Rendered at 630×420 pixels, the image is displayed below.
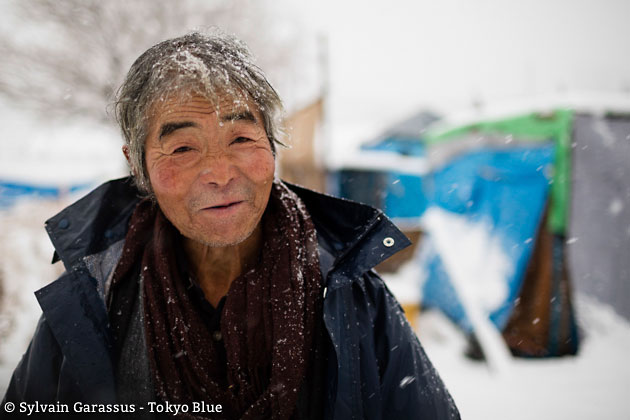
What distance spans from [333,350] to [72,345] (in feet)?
2.98

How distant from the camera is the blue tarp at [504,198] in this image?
13.5ft

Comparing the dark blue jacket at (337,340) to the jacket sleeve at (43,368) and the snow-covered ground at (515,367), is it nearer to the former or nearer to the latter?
the jacket sleeve at (43,368)

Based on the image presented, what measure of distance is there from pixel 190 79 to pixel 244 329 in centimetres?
90

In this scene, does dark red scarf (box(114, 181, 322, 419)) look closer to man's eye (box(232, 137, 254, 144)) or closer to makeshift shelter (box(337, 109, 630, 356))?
man's eye (box(232, 137, 254, 144))

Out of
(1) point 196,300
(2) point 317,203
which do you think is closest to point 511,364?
(2) point 317,203

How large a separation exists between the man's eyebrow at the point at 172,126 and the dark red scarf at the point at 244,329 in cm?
45

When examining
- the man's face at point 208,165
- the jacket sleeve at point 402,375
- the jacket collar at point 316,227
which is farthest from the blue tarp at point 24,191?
the jacket sleeve at point 402,375

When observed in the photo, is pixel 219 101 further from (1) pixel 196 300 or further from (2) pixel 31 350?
(2) pixel 31 350

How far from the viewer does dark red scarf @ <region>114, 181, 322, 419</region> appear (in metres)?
1.33

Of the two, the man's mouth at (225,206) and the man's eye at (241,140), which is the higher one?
the man's eye at (241,140)

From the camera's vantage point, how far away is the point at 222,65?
131 centimetres

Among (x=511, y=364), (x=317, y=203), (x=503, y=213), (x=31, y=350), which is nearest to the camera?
(x=31, y=350)

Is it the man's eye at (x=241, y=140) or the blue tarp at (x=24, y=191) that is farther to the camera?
the blue tarp at (x=24, y=191)

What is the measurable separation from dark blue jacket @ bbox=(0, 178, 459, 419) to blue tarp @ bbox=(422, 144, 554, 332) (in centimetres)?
341
